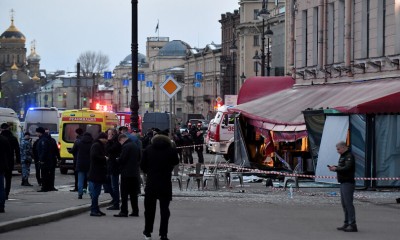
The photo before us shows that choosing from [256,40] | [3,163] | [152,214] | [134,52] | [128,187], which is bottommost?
[152,214]

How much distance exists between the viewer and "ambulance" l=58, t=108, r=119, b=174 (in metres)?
41.7

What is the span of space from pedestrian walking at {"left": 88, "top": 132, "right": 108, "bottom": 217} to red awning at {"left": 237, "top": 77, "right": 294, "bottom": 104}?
1971 centimetres

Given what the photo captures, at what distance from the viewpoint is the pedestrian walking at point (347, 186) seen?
19031 millimetres

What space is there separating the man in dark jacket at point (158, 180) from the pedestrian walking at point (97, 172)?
4.73 metres

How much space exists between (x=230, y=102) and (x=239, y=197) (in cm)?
3818

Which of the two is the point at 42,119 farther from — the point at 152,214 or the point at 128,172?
the point at 152,214

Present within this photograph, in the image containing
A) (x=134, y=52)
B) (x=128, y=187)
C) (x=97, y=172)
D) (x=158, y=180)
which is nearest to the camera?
(x=158, y=180)

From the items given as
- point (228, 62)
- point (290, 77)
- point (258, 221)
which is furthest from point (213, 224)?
point (228, 62)

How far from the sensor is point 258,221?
20.8m

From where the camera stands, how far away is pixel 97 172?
2219 centimetres

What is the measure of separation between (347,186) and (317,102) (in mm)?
15625

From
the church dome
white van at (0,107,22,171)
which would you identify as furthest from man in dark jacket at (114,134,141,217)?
the church dome

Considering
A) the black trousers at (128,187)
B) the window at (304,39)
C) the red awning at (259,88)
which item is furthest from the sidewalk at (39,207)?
the window at (304,39)

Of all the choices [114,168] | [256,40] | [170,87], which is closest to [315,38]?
[170,87]
